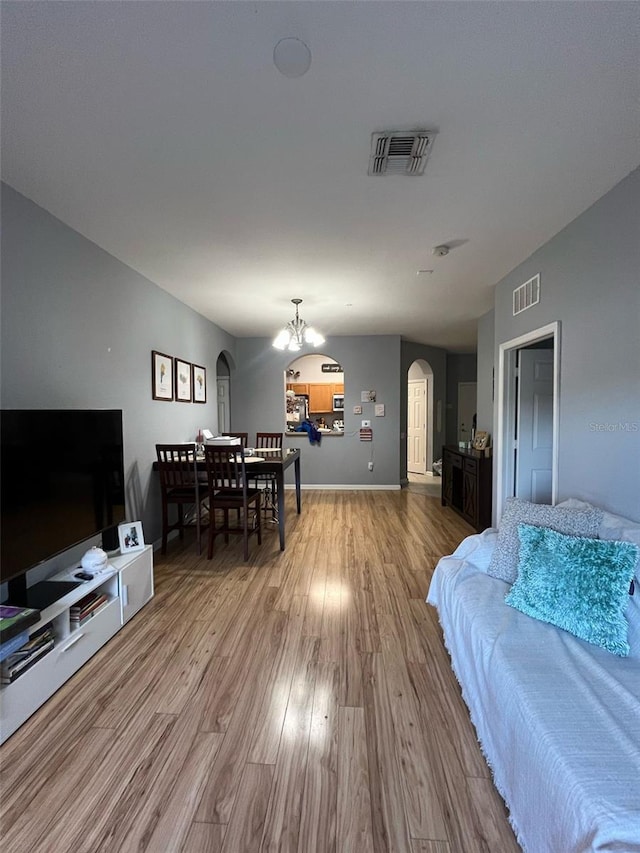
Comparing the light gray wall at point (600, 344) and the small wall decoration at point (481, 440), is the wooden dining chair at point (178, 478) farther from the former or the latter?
the small wall decoration at point (481, 440)

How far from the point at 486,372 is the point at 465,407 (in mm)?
3616

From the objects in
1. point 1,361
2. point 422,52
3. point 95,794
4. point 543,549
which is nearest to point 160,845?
point 95,794

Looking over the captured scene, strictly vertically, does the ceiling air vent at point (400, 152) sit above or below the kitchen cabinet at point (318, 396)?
above

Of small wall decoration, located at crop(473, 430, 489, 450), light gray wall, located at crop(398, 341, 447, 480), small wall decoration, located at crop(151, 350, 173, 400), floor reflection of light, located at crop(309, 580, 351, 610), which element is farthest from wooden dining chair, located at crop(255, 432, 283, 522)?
small wall decoration, located at crop(473, 430, 489, 450)

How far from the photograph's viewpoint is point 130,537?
8.74 feet

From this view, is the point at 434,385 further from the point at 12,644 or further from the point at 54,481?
the point at 12,644

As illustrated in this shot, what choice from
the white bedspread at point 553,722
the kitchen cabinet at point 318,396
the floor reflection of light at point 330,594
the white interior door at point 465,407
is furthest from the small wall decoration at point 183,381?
the white interior door at point 465,407

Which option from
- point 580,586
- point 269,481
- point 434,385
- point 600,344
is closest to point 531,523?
point 580,586

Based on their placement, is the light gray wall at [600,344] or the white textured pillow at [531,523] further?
the light gray wall at [600,344]

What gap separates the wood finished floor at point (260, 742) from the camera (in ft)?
3.96

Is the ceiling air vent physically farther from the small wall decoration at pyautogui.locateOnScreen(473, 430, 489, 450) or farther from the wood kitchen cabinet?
→ the wood kitchen cabinet

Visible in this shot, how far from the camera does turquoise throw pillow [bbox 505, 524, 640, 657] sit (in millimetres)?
1517

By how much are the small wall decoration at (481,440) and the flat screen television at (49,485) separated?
391 centimetres

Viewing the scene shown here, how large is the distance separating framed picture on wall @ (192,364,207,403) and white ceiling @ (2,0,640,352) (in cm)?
200
